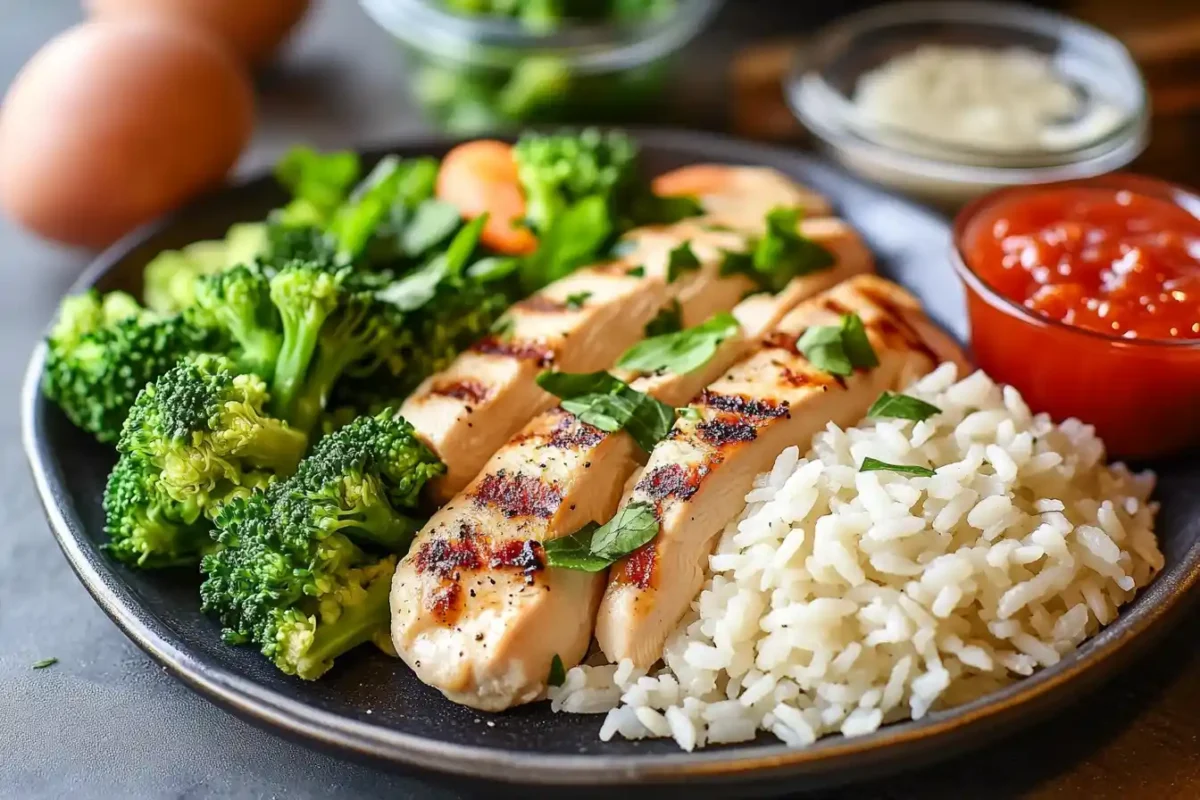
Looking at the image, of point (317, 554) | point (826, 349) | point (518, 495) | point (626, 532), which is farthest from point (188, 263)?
point (826, 349)

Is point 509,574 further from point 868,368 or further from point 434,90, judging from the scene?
point 434,90

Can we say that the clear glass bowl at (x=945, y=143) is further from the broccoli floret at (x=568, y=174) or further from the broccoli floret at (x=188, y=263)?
the broccoli floret at (x=188, y=263)

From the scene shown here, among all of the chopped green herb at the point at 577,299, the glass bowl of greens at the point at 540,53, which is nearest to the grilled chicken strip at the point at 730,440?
the chopped green herb at the point at 577,299

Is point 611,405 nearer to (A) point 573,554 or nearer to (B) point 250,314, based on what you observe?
(A) point 573,554

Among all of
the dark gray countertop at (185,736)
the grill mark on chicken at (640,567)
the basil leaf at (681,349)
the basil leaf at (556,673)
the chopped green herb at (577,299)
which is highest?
the chopped green herb at (577,299)

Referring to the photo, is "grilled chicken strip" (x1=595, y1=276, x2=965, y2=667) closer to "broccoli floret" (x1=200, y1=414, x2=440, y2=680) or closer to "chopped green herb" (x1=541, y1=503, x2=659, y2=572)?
"chopped green herb" (x1=541, y1=503, x2=659, y2=572)

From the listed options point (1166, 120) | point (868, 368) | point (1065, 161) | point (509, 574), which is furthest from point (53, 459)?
point (1166, 120)

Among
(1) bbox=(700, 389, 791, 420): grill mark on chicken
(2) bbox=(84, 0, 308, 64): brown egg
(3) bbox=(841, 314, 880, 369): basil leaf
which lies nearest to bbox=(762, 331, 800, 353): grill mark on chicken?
(3) bbox=(841, 314, 880, 369): basil leaf
